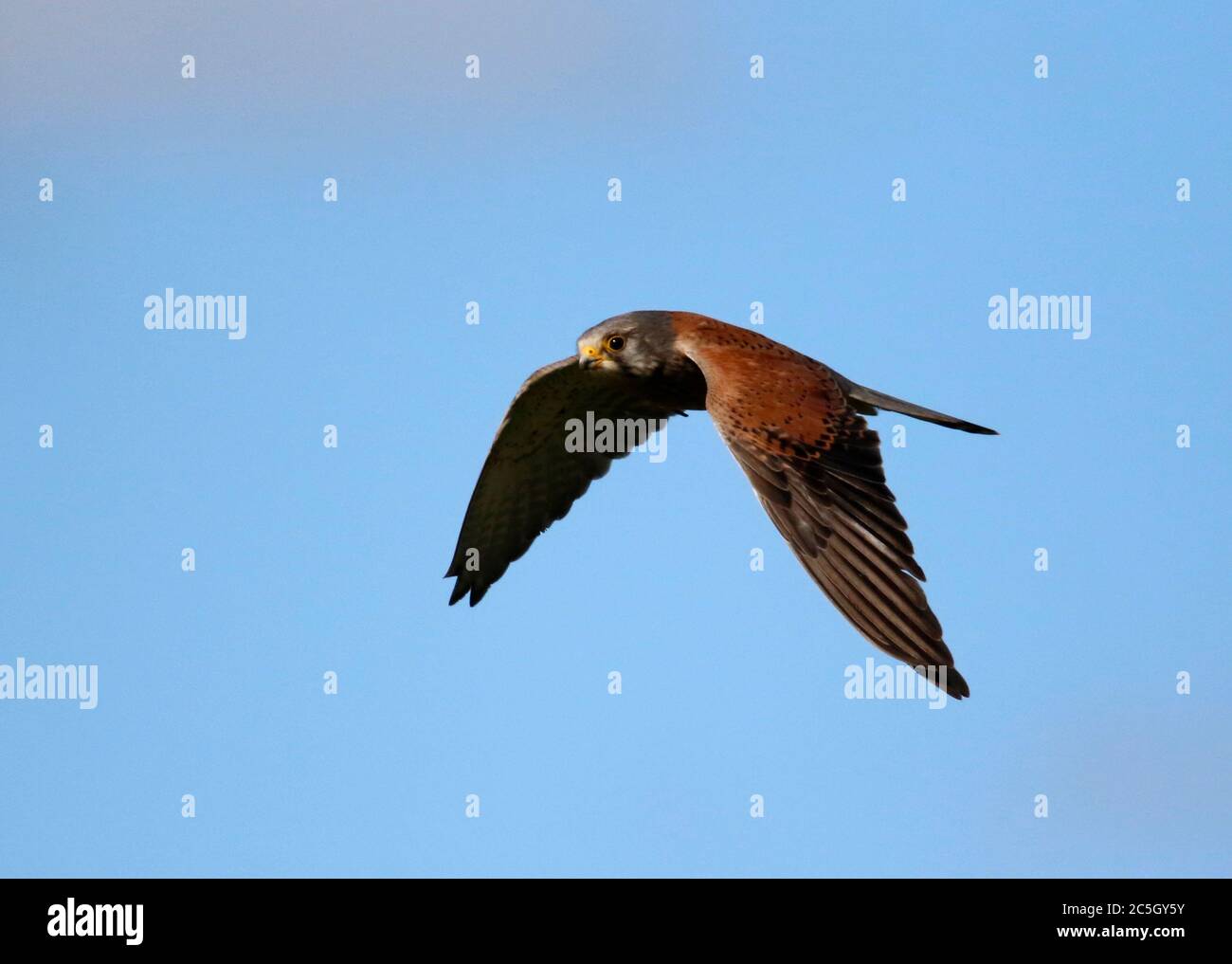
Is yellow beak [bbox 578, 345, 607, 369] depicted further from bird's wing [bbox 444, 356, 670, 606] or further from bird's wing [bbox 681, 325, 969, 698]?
bird's wing [bbox 681, 325, 969, 698]

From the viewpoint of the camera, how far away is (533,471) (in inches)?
554

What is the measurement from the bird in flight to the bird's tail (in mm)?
11

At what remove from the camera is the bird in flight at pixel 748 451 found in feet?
33.1

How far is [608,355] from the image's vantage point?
12.7 meters

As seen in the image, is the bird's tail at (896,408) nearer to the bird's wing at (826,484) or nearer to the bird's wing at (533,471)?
the bird's wing at (826,484)

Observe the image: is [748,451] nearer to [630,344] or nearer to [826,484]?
[826,484]

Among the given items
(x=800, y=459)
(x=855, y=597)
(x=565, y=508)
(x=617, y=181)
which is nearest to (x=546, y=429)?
(x=565, y=508)

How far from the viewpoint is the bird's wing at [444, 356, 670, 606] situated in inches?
541

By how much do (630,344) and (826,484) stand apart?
249 cm

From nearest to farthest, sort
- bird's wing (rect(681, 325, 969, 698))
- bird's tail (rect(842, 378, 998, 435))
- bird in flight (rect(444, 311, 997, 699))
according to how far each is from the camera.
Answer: bird's wing (rect(681, 325, 969, 698)), bird in flight (rect(444, 311, 997, 699)), bird's tail (rect(842, 378, 998, 435))

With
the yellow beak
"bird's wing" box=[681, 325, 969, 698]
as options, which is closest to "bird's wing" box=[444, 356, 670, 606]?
the yellow beak

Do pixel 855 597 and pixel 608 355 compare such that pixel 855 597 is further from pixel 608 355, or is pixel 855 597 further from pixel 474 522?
pixel 474 522

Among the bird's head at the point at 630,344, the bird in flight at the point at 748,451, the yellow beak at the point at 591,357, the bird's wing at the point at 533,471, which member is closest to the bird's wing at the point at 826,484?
the bird in flight at the point at 748,451

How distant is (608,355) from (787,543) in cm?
286
